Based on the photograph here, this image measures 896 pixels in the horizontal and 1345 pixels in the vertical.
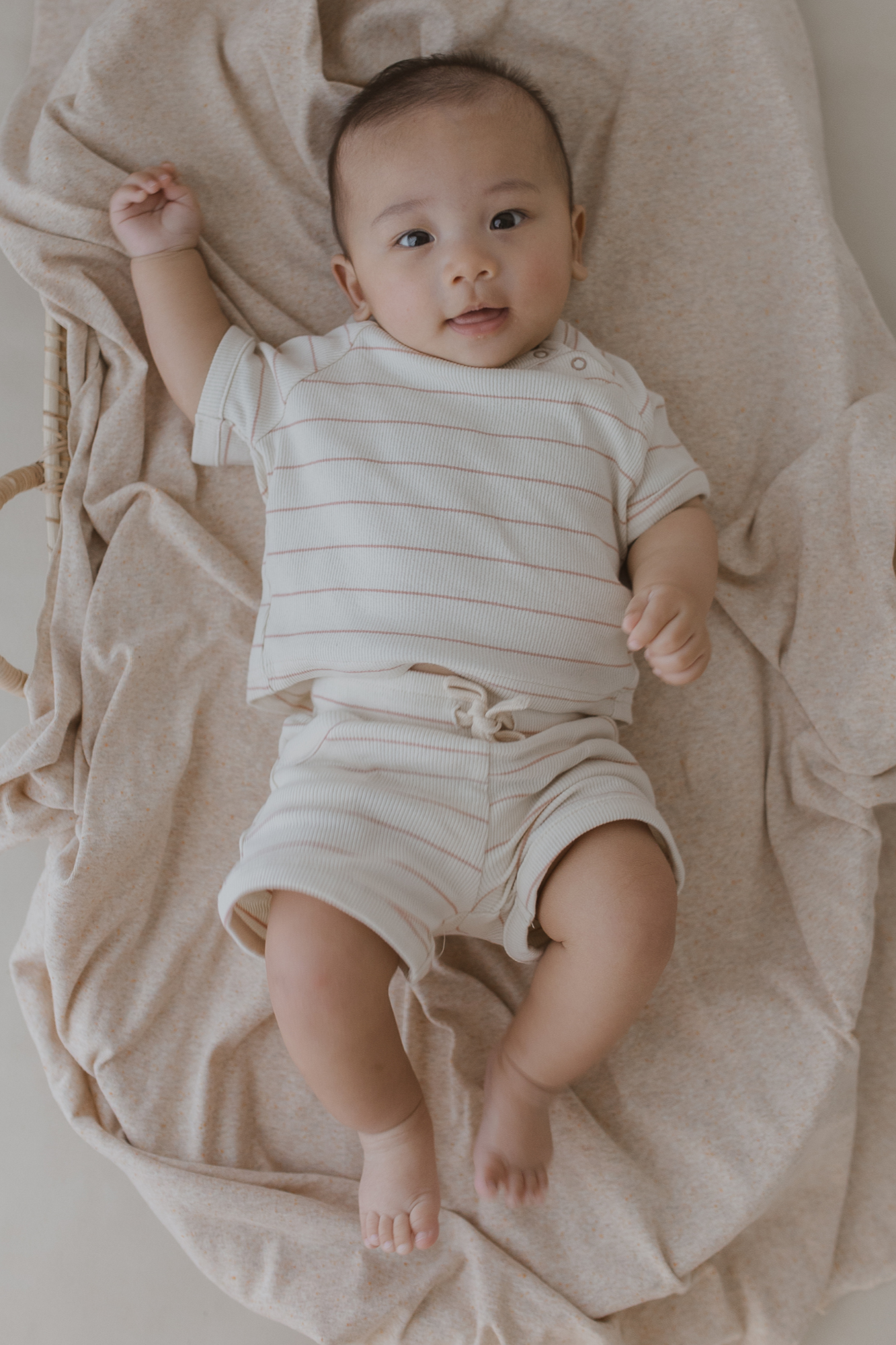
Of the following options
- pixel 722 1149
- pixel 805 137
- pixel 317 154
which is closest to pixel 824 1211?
pixel 722 1149

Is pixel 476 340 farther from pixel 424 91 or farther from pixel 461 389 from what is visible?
pixel 424 91

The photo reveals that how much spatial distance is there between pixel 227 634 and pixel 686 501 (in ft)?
2.09

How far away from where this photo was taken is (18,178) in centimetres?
141

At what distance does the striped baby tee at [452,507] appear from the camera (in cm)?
122

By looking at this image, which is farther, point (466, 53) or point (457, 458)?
point (466, 53)

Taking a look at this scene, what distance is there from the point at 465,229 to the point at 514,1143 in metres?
1.06

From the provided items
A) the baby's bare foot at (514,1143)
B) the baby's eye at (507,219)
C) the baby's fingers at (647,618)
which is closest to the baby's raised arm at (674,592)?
the baby's fingers at (647,618)

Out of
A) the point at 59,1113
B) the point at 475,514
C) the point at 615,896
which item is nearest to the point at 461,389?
the point at 475,514

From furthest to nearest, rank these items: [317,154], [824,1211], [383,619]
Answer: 1. [317,154]
2. [824,1211]
3. [383,619]

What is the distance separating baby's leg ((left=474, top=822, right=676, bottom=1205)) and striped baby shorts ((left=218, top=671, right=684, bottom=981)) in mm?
28

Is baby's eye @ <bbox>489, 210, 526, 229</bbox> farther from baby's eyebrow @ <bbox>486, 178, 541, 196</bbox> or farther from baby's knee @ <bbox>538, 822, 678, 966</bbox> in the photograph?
baby's knee @ <bbox>538, 822, 678, 966</bbox>

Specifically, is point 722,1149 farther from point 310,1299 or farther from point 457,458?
point 457,458

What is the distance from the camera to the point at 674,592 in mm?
1143

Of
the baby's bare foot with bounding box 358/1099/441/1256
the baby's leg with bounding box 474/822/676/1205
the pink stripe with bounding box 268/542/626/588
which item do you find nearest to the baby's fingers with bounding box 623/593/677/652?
the pink stripe with bounding box 268/542/626/588
